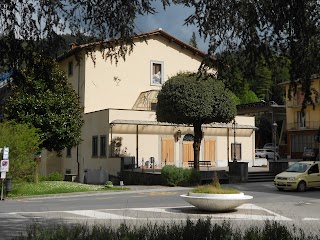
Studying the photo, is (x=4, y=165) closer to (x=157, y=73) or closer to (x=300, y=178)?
(x=300, y=178)

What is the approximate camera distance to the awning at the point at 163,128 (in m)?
36.5

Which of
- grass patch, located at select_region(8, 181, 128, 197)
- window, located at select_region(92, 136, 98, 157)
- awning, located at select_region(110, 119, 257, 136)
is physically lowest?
grass patch, located at select_region(8, 181, 128, 197)

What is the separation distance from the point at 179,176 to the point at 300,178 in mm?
7059

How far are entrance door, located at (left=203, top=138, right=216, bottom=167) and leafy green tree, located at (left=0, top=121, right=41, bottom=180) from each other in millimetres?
16565

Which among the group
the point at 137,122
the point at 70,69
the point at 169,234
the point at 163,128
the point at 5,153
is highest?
the point at 70,69

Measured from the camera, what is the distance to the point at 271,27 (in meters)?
7.22

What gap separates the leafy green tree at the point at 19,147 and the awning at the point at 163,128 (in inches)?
384

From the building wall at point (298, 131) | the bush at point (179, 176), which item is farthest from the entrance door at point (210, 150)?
the building wall at point (298, 131)

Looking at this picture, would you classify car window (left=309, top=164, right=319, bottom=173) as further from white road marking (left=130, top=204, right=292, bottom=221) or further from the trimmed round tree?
white road marking (left=130, top=204, right=292, bottom=221)

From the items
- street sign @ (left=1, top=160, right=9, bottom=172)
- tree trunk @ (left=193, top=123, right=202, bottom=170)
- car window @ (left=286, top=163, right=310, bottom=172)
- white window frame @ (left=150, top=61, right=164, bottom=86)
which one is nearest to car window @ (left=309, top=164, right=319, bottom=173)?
car window @ (left=286, top=163, right=310, bottom=172)

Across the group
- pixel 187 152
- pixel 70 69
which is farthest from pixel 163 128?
pixel 70 69

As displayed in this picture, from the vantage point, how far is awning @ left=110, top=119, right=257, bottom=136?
36.5m

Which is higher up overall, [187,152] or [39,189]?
[187,152]

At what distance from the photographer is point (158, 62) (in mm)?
42844
